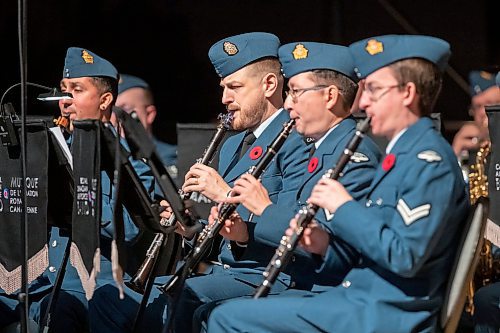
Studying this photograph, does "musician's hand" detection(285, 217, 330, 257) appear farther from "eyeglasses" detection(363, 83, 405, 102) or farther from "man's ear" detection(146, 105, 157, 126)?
"man's ear" detection(146, 105, 157, 126)

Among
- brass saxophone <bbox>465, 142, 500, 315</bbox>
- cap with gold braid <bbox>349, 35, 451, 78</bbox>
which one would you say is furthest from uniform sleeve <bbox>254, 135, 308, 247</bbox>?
Answer: brass saxophone <bbox>465, 142, 500, 315</bbox>

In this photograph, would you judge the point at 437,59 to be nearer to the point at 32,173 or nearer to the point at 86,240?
the point at 86,240

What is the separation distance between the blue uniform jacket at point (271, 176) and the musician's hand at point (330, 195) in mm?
726

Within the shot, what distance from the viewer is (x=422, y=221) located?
13.1ft

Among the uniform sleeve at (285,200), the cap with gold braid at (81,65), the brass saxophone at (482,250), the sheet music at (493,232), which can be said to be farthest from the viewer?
the cap with gold braid at (81,65)

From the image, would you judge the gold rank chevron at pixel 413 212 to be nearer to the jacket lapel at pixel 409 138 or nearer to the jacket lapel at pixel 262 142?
the jacket lapel at pixel 409 138

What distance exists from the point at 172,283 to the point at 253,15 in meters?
3.81

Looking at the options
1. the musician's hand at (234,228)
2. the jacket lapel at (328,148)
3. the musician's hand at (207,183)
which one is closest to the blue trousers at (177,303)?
the musician's hand at (234,228)

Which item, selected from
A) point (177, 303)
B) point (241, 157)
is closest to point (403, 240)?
point (177, 303)

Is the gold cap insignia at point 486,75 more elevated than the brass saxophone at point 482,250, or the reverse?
the gold cap insignia at point 486,75

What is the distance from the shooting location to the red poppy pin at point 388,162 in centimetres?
421

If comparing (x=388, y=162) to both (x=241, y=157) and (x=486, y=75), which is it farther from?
(x=486, y=75)

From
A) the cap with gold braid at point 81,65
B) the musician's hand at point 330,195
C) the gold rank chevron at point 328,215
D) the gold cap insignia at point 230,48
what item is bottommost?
the cap with gold braid at point 81,65

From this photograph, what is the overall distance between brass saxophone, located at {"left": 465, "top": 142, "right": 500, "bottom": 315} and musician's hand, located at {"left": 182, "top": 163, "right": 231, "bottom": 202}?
1.29 metres
